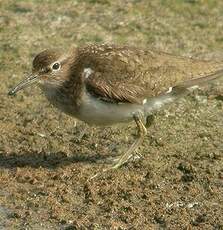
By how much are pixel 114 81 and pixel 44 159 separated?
130cm

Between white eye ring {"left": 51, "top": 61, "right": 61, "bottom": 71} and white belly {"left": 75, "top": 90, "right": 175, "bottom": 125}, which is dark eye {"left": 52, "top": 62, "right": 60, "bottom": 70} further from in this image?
white belly {"left": 75, "top": 90, "right": 175, "bottom": 125}

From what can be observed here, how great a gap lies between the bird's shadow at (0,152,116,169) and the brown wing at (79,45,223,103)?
38.7 inches

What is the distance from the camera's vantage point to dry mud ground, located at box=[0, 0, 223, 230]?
7422mm

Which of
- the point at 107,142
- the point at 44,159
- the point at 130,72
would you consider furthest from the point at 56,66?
the point at 107,142

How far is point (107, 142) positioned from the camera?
349 inches

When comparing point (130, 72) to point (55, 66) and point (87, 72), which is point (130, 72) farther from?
point (55, 66)

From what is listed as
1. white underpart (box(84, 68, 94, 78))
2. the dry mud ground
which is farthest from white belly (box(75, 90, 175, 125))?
the dry mud ground

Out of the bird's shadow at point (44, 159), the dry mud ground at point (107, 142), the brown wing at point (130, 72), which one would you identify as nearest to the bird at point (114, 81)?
the brown wing at point (130, 72)

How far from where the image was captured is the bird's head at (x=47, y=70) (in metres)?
8.12

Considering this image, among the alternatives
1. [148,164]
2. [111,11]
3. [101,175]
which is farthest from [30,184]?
[111,11]

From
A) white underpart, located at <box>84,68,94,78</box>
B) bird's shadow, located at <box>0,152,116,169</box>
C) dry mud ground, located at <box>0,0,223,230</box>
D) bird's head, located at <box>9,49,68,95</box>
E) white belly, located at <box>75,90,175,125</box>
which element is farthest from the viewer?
bird's shadow, located at <box>0,152,116,169</box>

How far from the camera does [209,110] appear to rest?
945 cm

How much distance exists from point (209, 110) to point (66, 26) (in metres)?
3.05

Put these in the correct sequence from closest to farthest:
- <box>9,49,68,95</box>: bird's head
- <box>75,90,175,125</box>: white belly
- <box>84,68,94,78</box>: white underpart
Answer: <box>75,90,175,125</box>: white belly → <box>84,68,94,78</box>: white underpart → <box>9,49,68,95</box>: bird's head
